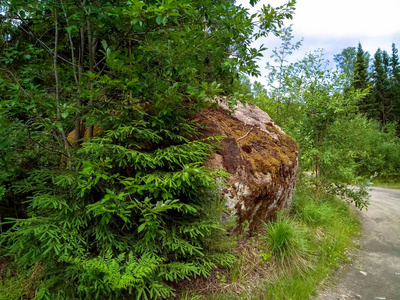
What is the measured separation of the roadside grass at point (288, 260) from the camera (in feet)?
9.79

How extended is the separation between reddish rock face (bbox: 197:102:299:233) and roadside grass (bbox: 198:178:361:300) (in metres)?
0.33

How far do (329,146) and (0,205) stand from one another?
22.5ft

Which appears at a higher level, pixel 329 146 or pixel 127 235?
pixel 329 146

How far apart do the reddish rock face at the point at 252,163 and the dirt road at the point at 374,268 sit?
1.34 metres

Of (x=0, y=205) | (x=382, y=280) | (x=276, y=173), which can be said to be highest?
(x=276, y=173)

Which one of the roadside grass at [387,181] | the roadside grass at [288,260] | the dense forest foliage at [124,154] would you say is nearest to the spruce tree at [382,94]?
the roadside grass at [387,181]

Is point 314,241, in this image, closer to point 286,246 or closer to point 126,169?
point 286,246

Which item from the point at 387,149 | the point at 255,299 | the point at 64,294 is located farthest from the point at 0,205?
the point at 387,149

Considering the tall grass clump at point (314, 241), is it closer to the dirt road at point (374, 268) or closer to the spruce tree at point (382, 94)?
the dirt road at point (374, 268)

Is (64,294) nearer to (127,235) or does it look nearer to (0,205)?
(127,235)

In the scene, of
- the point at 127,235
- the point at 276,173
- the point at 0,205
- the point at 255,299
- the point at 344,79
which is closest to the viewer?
the point at 127,235

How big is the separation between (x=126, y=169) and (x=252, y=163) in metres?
1.90

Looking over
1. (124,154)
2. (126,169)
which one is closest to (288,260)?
(126,169)

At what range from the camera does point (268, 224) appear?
3.87 meters
